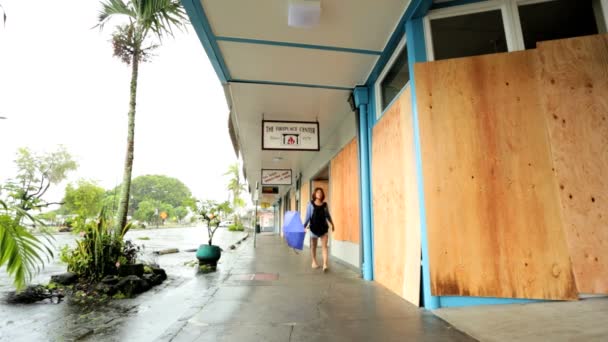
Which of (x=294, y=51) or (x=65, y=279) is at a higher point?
(x=294, y=51)

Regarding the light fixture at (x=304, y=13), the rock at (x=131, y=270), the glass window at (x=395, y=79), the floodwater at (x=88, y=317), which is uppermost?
the light fixture at (x=304, y=13)

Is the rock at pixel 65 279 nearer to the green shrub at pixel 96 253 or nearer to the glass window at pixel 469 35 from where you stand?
the green shrub at pixel 96 253

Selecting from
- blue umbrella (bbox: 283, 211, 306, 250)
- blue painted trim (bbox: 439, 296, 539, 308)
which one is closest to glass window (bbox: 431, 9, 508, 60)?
blue painted trim (bbox: 439, 296, 539, 308)

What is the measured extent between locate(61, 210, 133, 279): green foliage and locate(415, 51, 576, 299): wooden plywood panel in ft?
15.1

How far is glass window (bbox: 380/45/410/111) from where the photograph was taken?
11.9 ft

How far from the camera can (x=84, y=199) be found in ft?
15.4

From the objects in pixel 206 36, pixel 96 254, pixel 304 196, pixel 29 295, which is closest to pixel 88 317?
pixel 29 295

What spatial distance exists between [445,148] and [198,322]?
292 centimetres

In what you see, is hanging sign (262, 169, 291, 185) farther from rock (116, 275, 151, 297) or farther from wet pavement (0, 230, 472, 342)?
rock (116, 275, 151, 297)

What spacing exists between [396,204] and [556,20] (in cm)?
265

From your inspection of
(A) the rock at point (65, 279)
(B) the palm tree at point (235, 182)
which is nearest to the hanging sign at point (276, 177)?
(A) the rock at point (65, 279)

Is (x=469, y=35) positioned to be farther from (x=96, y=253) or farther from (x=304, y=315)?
(x=96, y=253)

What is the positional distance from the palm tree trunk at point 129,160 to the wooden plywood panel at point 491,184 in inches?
195

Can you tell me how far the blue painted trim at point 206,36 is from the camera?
3002 mm
